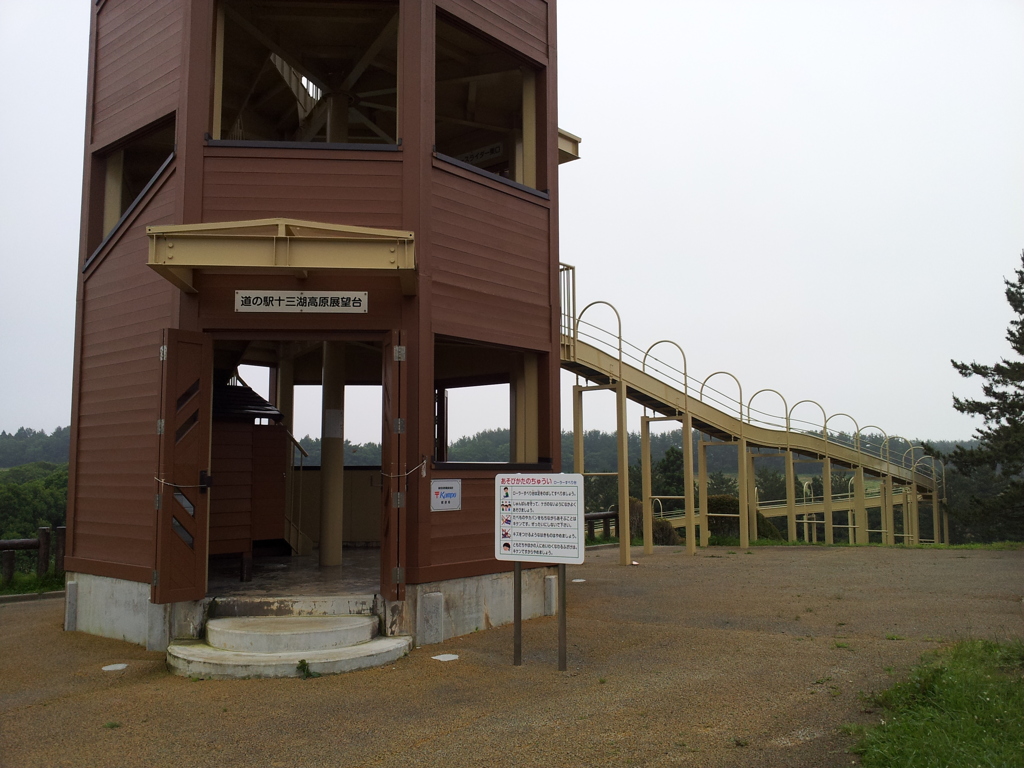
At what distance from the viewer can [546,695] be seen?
21.6 feet

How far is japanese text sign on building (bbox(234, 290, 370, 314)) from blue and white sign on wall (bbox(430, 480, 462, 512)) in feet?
7.23

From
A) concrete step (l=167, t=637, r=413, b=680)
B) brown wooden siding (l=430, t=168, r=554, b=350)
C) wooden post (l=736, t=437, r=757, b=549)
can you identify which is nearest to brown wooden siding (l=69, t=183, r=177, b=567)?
concrete step (l=167, t=637, r=413, b=680)

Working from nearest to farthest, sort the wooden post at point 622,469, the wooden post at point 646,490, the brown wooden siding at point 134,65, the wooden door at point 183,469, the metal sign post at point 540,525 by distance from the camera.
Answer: the metal sign post at point 540,525
the wooden door at point 183,469
the brown wooden siding at point 134,65
the wooden post at point 622,469
the wooden post at point 646,490

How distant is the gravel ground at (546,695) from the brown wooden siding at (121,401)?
1281 mm

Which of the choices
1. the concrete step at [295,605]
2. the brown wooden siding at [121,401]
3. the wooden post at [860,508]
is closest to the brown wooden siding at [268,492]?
the brown wooden siding at [121,401]

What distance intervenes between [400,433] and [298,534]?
19.2 ft

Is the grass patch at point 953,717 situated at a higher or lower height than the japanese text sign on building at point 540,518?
lower

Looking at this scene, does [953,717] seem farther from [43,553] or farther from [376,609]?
[43,553]

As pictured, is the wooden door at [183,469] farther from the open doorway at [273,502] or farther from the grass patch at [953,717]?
the grass patch at [953,717]

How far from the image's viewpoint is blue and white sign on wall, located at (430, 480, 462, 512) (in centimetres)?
920

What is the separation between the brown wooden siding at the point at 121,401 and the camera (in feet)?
30.7

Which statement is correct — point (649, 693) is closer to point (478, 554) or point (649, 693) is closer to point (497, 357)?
point (478, 554)

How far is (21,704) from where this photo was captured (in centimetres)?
691

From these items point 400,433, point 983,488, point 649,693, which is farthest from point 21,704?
point 983,488
